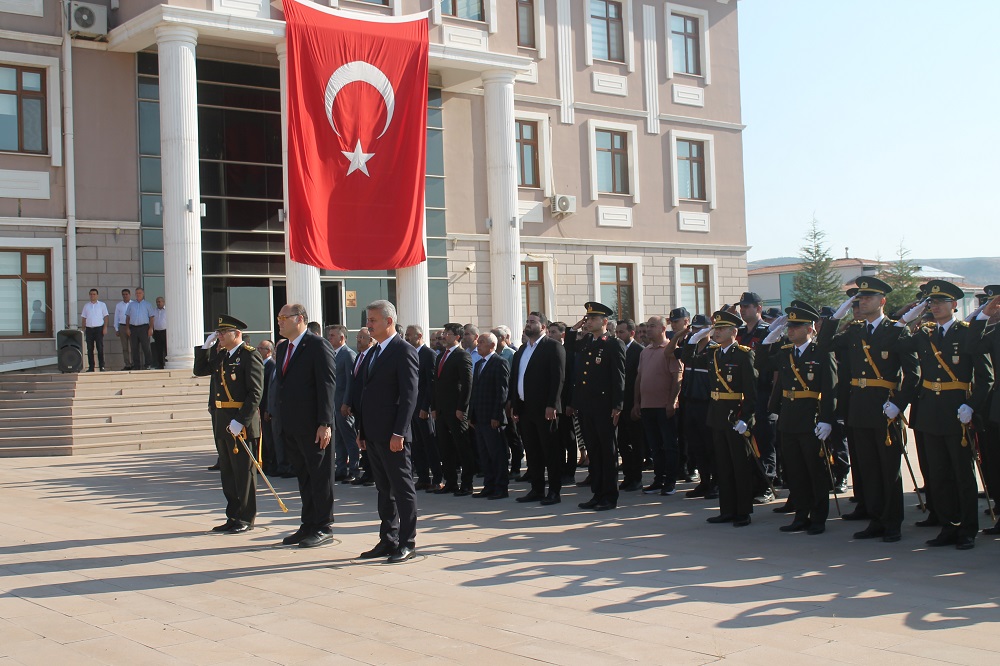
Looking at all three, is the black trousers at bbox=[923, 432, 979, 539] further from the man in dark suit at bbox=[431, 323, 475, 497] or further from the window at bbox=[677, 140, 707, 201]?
the window at bbox=[677, 140, 707, 201]

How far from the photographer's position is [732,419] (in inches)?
364

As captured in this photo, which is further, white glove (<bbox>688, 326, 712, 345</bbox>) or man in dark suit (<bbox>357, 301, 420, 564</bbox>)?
white glove (<bbox>688, 326, 712, 345</bbox>)

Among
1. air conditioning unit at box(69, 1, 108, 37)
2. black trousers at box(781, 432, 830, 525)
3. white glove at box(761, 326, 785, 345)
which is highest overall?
air conditioning unit at box(69, 1, 108, 37)

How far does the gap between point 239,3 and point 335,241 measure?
215 inches

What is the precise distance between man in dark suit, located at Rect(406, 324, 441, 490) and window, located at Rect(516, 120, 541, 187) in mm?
15432

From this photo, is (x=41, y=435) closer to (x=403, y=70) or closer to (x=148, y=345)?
(x=148, y=345)

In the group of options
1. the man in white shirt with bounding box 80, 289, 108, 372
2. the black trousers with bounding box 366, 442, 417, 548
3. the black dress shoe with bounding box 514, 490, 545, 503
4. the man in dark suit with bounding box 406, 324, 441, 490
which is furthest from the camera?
the man in white shirt with bounding box 80, 289, 108, 372

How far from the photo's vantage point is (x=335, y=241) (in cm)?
2191

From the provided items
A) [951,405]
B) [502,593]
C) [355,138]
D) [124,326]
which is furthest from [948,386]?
[124,326]

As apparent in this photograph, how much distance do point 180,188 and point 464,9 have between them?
8.90 meters

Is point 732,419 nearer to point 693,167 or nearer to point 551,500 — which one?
point 551,500

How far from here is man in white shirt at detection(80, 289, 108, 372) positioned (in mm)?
21203

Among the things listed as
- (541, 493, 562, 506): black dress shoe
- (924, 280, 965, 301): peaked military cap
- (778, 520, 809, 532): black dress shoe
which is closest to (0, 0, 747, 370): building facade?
(541, 493, 562, 506): black dress shoe

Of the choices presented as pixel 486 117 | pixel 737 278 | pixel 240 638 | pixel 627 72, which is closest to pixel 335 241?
pixel 486 117
